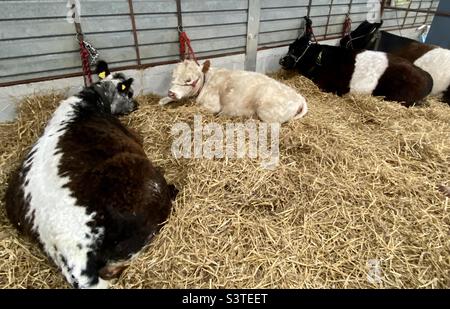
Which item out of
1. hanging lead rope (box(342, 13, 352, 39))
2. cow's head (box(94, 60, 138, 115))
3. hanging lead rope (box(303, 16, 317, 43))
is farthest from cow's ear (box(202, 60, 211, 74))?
hanging lead rope (box(342, 13, 352, 39))

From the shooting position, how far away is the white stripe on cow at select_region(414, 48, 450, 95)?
13.9 ft

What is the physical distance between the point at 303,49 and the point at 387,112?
153 cm

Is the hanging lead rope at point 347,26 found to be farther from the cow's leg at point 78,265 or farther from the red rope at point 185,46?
the cow's leg at point 78,265

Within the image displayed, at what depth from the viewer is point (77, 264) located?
1.52 meters

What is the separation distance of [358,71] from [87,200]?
3.83 meters

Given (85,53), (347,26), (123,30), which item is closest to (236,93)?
(123,30)

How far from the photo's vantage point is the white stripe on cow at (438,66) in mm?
4227

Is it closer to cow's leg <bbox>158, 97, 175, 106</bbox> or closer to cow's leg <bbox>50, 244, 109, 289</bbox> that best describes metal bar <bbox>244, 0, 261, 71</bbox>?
cow's leg <bbox>158, 97, 175, 106</bbox>

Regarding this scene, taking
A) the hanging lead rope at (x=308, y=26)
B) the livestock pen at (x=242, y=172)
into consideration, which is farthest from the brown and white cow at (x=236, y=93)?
the hanging lead rope at (x=308, y=26)

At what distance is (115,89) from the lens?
112 inches

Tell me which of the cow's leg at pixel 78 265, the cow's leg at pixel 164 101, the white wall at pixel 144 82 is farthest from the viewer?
the cow's leg at pixel 164 101
